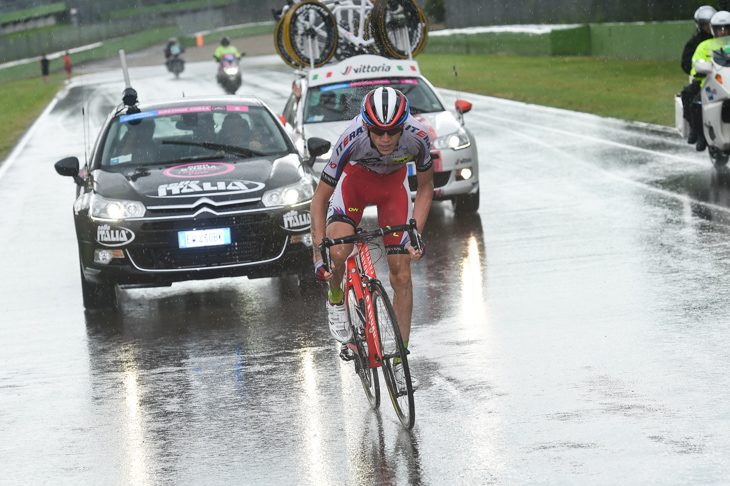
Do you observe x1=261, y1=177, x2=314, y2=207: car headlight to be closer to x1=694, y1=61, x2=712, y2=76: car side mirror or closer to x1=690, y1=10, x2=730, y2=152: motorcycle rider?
x1=694, y1=61, x2=712, y2=76: car side mirror

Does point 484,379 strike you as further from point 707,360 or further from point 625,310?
point 625,310

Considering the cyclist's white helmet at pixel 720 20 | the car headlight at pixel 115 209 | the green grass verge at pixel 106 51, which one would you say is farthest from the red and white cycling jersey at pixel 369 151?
the green grass verge at pixel 106 51

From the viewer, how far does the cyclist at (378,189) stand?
5.98m

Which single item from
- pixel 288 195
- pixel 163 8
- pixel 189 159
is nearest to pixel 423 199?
pixel 288 195

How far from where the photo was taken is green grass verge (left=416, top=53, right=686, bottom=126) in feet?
85.0

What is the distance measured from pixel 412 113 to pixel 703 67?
358 cm

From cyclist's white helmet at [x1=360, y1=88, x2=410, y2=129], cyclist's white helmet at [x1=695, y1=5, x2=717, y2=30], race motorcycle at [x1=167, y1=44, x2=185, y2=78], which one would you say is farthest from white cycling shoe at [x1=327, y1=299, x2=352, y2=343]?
race motorcycle at [x1=167, y1=44, x2=185, y2=78]

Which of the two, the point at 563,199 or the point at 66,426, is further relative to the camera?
the point at 563,199

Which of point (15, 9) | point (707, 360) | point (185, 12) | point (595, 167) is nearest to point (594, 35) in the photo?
point (595, 167)

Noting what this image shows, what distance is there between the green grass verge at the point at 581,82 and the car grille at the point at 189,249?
14011mm

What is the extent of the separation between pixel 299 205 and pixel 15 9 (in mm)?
120861

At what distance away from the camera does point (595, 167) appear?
635 inches

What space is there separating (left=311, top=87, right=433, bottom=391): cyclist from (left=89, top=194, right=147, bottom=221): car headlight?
2969 millimetres

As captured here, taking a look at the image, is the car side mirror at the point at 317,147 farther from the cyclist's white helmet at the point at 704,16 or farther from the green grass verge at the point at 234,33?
the green grass verge at the point at 234,33
